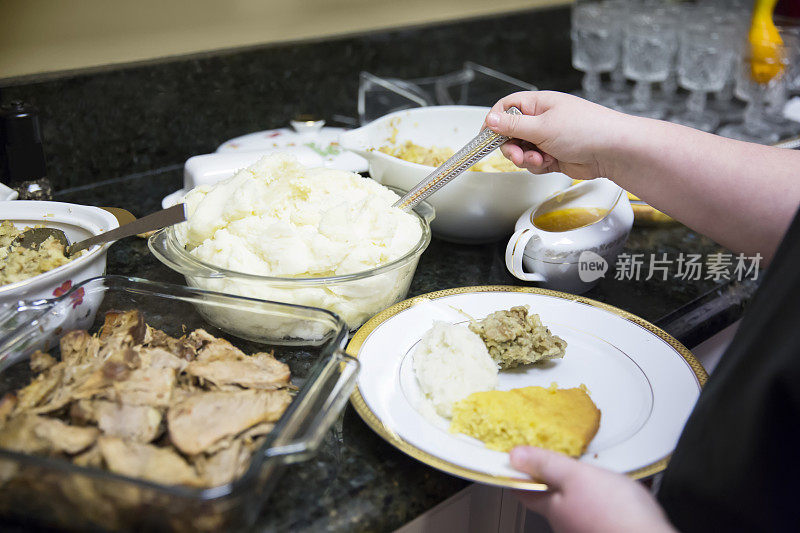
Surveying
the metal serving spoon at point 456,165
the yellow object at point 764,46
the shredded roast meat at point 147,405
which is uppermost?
the yellow object at point 764,46

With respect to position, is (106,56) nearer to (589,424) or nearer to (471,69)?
(471,69)

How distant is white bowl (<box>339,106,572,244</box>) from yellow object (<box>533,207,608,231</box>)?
0.12 feet

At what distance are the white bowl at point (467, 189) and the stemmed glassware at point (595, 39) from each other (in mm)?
723


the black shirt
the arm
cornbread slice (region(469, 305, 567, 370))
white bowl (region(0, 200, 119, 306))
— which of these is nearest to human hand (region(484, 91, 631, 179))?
the arm

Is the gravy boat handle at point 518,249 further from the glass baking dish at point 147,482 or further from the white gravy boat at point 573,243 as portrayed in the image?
the glass baking dish at point 147,482

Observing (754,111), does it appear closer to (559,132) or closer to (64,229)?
(559,132)

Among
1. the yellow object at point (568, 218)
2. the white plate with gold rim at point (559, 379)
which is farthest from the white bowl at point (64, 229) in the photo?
the yellow object at point (568, 218)

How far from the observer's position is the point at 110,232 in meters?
0.82

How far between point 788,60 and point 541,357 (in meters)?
1.23

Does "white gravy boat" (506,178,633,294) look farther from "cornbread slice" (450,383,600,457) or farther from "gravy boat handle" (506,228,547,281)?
"cornbread slice" (450,383,600,457)

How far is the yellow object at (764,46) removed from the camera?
1.57 metres

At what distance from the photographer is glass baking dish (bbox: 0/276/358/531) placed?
0.50 meters

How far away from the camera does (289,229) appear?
0.82 metres

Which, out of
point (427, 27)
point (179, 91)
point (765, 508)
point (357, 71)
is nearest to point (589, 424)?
point (765, 508)
